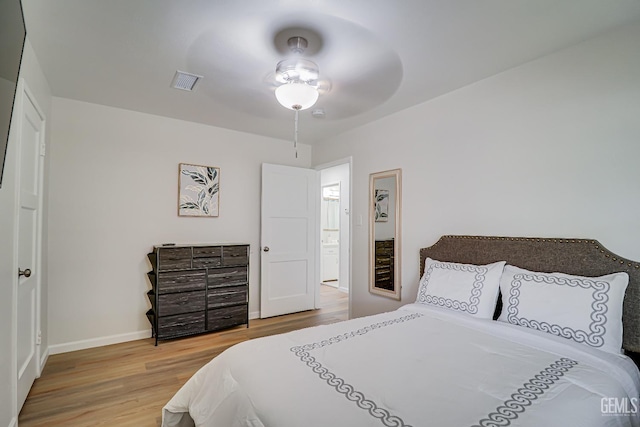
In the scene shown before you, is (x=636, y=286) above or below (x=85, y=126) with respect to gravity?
below

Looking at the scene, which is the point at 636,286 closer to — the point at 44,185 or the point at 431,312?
the point at 431,312

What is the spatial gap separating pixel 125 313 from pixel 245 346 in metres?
2.44

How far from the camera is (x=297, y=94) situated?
7.03 ft

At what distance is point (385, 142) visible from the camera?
11.4 ft

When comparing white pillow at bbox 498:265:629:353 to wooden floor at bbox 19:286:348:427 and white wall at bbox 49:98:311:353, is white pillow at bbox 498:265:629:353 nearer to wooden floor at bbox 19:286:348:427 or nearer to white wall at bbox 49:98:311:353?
wooden floor at bbox 19:286:348:427

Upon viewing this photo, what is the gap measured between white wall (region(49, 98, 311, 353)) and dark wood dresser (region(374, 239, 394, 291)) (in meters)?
2.05

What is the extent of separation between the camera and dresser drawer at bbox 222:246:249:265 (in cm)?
365

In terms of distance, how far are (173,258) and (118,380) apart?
47.3 inches

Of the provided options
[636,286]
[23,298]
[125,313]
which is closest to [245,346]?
[23,298]

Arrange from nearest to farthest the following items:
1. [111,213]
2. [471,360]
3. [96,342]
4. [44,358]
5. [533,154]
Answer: [471,360] → [533,154] → [44,358] → [96,342] → [111,213]

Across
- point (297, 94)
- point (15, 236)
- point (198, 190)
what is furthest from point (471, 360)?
point (198, 190)

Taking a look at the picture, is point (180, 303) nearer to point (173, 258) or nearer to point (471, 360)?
point (173, 258)

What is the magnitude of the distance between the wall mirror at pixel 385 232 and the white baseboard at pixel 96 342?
2657 millimetres

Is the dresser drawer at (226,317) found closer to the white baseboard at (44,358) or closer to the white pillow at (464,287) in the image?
the white baseboard at (44,358)
